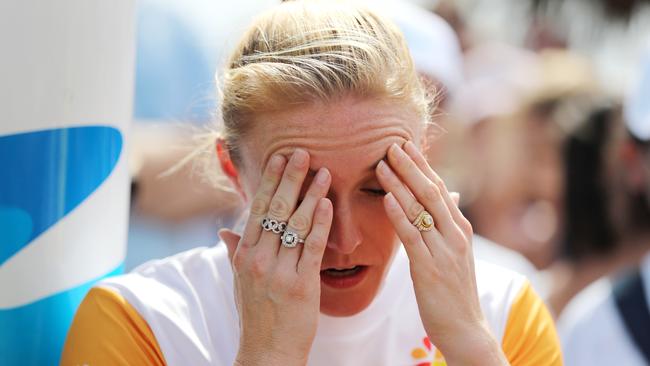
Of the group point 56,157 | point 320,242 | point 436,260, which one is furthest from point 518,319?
point 56,157

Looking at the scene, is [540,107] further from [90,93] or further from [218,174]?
[90,93]

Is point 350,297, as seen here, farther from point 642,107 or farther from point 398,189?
point 642,107

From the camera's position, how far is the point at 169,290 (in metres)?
2.61

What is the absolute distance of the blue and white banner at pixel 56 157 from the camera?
2348mm

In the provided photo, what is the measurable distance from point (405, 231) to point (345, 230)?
0.13 meters

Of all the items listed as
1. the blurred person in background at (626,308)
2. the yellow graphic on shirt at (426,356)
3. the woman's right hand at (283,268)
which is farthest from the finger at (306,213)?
the blurred person in background at (626,308)

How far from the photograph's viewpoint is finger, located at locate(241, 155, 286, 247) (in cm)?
241

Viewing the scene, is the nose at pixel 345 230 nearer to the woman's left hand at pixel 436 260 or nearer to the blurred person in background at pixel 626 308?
the woman's left hand at pixel 436 260

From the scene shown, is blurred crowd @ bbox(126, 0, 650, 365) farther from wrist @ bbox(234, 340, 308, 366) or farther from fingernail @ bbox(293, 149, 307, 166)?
wrist @ bbox(234, 340, 308, 366)

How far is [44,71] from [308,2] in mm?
649

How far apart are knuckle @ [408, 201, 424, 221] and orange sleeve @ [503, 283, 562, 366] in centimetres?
43

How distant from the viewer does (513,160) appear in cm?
615

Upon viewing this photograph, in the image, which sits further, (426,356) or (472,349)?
(426,356)

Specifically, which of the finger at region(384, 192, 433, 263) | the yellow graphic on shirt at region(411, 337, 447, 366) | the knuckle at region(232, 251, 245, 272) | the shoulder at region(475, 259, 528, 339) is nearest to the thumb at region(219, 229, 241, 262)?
the knuckle at region(232, 251, 245, 272)
